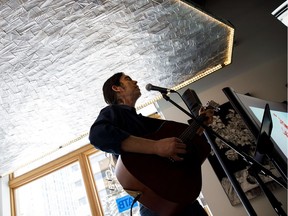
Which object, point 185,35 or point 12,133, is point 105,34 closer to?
point 185,35

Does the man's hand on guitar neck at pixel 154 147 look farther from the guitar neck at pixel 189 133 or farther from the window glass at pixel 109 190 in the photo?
the window glass at pixel 109 190

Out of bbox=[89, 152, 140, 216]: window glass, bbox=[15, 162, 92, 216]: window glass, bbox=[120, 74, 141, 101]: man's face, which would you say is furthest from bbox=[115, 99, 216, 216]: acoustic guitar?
bbox=[15, 162, 92, 216]: window glass

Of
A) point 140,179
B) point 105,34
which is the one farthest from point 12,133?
point 140,179

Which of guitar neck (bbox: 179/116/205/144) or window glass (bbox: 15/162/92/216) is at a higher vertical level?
window glass (bbox: 15/162/92/216)

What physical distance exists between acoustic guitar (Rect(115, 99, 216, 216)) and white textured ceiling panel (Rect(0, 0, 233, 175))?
941 mm

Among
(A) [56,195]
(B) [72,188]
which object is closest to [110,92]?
(B) [72,188]

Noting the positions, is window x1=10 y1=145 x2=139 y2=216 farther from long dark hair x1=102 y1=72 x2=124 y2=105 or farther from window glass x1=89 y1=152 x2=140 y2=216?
long dark hair x1=102 y1=72 x2=124 y2=105

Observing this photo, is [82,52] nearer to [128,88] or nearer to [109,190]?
[128,88]

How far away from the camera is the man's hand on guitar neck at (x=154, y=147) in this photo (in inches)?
32.5

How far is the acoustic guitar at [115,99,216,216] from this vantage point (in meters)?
0.79

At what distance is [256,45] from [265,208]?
141 cm

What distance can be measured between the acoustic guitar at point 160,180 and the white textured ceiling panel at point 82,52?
3.09 feet

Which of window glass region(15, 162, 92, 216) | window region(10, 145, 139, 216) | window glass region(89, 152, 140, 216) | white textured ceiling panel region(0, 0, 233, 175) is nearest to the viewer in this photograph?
white textured ceiling panel region(0, 0, 233, 175)

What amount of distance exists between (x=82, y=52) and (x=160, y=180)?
120 centimetres
